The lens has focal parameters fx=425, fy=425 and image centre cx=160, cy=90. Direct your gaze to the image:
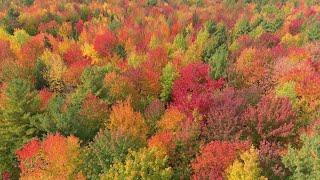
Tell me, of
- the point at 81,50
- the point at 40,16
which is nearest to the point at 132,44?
the point at 81,50

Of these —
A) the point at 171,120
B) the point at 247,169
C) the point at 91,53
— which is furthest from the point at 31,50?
the point at 247,169

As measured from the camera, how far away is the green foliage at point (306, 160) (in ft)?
113

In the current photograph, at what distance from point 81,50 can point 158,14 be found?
44.7 metres

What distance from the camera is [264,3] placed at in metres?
144

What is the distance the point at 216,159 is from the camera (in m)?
37.9

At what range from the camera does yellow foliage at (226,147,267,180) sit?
3403 centimetres

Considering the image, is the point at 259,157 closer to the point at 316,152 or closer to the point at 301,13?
the point at 316,152

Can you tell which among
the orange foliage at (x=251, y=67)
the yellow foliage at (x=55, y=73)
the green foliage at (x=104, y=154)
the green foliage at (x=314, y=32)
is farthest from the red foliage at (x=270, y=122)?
the green foliage at (x=314, y=32)

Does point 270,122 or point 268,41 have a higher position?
point 270,122

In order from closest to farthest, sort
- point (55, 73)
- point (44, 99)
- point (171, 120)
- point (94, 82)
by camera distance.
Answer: point (171, 120) < point (94, 82) < point (44, 99) < point (55, 73)

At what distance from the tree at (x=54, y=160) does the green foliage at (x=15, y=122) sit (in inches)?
183

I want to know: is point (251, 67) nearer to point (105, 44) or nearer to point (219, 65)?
point (219, 65)

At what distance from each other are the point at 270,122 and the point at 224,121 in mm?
5060

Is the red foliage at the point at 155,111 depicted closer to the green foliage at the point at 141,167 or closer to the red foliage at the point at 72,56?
the green foliage at the point at 141,167
